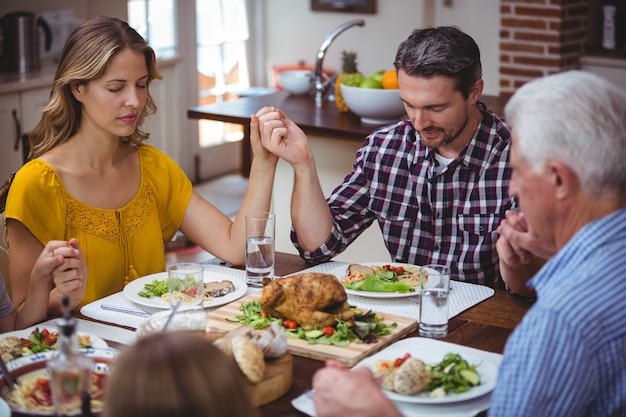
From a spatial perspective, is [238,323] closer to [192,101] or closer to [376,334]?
[376,334]

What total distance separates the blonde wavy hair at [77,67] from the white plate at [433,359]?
1064mm

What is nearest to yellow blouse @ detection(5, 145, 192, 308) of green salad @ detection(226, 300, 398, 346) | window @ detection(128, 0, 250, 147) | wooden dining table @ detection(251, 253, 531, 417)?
green salad @ detection(226, 300, 398, 346)

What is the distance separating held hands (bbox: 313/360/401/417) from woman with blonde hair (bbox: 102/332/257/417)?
46cm

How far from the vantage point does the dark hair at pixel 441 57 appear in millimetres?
2436

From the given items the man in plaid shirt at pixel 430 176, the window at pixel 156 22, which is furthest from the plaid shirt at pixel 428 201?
the window at pixel 156 22

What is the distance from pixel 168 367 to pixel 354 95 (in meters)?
2.79

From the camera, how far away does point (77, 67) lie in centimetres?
240

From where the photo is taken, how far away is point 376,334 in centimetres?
190

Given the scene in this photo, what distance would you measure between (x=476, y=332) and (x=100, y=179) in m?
1.06

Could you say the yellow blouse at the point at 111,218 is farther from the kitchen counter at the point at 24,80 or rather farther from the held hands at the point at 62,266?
the kitchen counter at the point at 24,80

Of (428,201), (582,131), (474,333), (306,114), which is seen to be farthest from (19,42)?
(582,131)

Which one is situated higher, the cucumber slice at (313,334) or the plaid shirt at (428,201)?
the plaid shirt at (428,201)

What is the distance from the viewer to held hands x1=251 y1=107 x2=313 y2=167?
2.51 metres

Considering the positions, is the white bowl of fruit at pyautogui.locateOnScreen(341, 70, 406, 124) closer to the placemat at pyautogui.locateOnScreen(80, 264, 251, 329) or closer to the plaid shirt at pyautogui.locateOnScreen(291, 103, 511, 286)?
the plaid shirt at pyautogui.locateOnScreen(291, 103, 511, 286)
